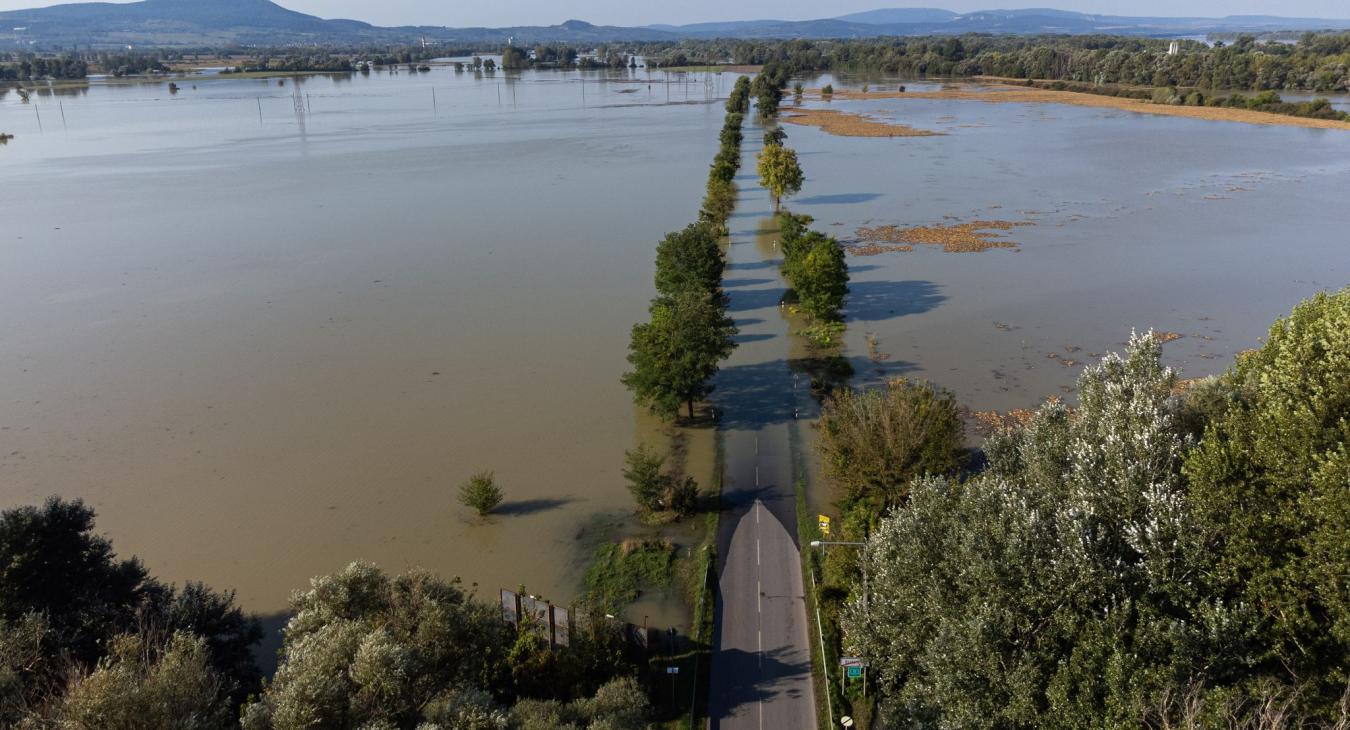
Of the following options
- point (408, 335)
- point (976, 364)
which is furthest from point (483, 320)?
point (976, 364)

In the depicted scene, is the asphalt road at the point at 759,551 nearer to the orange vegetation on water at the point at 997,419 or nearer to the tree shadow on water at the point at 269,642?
the orange vegetation on water at the point at 997,419

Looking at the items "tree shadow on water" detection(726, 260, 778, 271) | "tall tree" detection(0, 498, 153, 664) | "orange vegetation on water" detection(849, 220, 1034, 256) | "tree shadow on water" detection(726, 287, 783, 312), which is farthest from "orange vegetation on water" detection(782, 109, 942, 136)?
"tall tree" detection(0, 498, 153, 664)

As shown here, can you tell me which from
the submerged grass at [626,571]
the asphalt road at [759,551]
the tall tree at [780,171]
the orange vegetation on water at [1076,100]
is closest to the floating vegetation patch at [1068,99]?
the orange vegetation on water at [1076,100]

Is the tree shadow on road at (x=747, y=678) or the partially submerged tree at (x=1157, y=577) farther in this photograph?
the tree shadow on road at (x=747, y=678)

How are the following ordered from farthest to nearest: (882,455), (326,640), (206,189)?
(206,189) → (882,455) → (326,640)

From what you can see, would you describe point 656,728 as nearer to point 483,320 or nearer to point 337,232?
point 483,320

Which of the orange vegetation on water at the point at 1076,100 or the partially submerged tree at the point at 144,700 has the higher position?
the orange vegetation on water at the point at 1076,100
